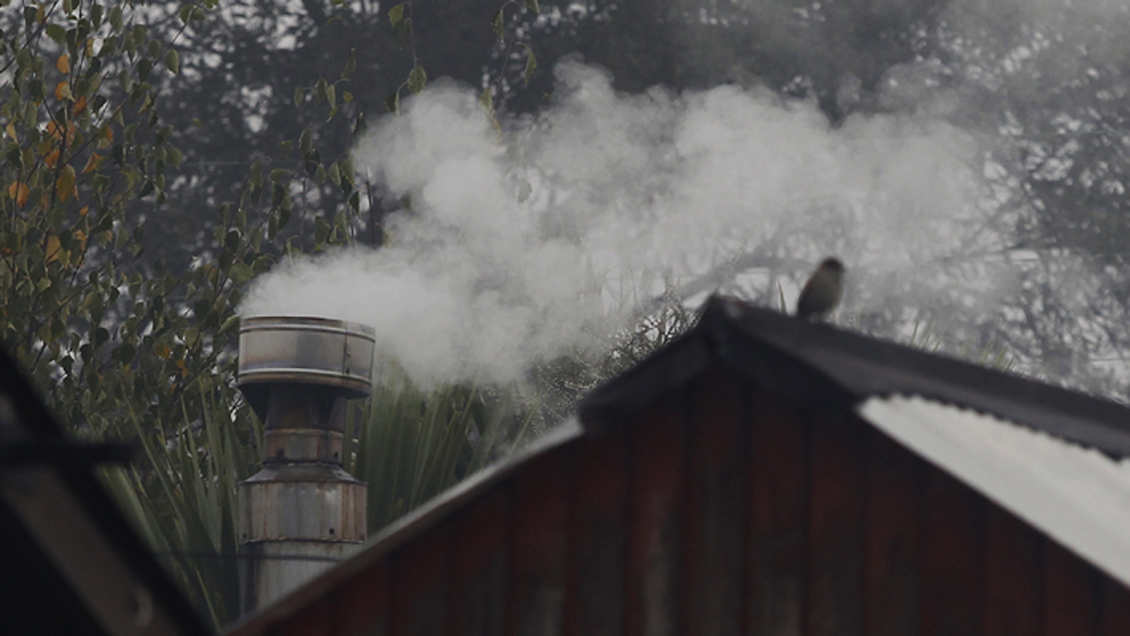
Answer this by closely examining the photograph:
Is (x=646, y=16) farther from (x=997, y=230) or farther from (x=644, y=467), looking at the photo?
(x=644, y=467)

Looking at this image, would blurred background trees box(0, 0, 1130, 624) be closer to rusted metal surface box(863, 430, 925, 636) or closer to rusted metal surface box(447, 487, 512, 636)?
rusted metal surface box(447, 487, 512, 636)

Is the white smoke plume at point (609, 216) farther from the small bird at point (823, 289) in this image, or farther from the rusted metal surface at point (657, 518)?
the rusted metal surface at point (657, 518)

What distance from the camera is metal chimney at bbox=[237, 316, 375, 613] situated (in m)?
7.23

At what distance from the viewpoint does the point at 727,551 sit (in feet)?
12.2

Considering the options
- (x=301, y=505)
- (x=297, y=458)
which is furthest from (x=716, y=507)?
(x=297, y=458)

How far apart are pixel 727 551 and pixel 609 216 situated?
13.2m

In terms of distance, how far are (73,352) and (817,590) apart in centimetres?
573

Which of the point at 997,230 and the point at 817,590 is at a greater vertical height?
the point at 997,230

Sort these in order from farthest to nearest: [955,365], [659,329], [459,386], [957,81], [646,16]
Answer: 1. [957,81]
2. [646,16]
3. [659,329]
4. [459,386]
5. [955,365]

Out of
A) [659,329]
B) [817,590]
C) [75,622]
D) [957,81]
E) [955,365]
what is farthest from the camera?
[957,81]

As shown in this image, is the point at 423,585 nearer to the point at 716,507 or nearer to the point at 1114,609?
A: the point at 716,507

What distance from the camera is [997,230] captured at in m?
21.0

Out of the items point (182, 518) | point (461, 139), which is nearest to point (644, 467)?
point (182, 518)

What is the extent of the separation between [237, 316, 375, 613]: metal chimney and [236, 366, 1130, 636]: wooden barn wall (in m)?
3.32
